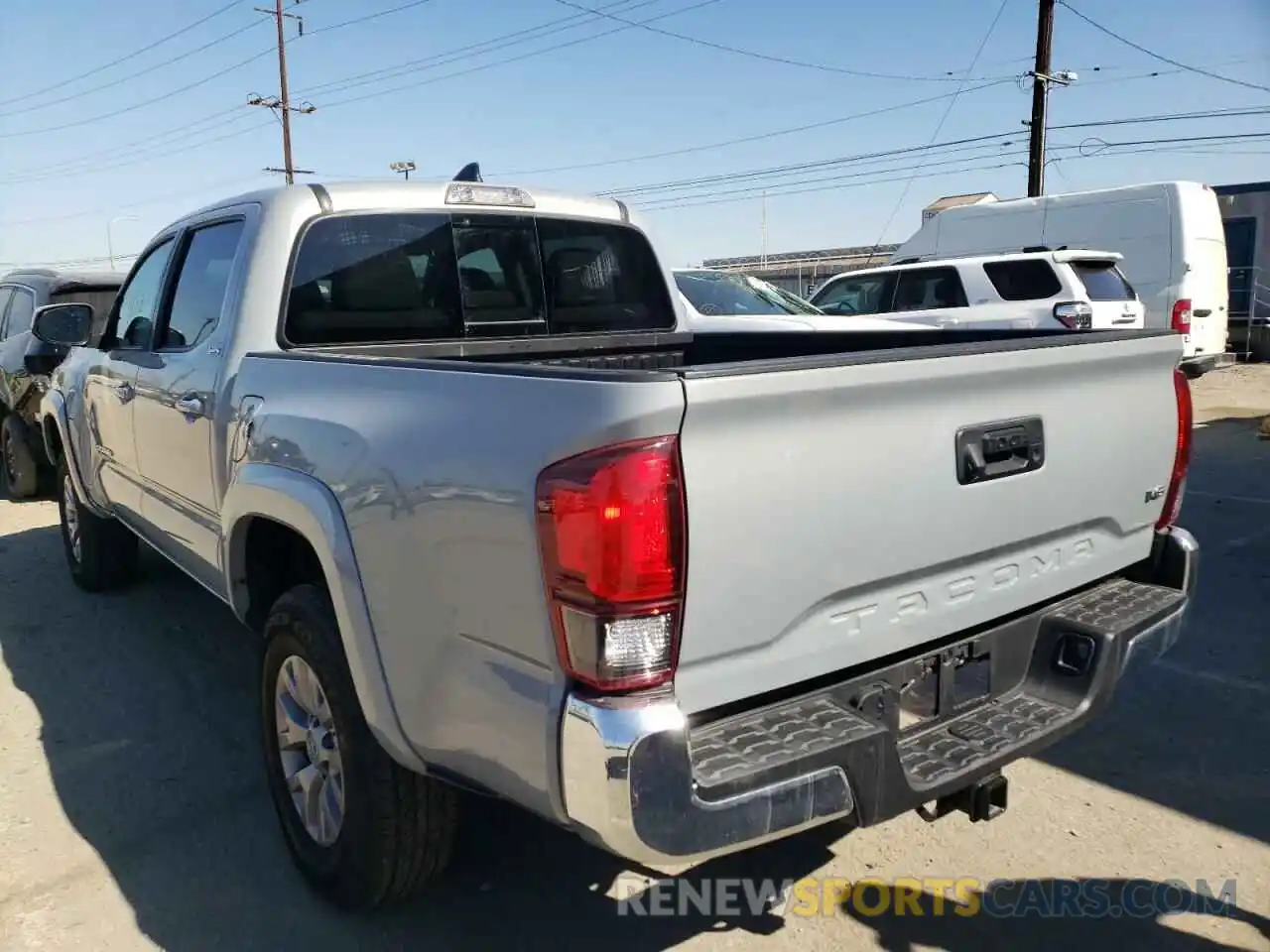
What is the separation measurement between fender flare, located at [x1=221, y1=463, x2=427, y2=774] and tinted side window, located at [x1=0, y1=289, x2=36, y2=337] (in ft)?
24.3

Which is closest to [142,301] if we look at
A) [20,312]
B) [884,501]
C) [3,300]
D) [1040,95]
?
[884,501]

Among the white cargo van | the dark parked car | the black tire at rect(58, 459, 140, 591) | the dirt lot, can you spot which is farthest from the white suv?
the black tire at rect(58, 459, 140, 591)

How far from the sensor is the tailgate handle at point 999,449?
93.8 inches

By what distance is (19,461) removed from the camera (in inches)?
346

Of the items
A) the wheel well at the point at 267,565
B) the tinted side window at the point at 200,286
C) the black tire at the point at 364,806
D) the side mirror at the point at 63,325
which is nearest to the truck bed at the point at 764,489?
the black tire at the point at 364,806

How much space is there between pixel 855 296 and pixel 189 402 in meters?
11.1

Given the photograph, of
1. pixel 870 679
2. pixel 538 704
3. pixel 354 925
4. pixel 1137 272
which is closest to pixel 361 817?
pixel 354 925

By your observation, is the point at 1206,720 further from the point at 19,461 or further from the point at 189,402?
the point at 19,461

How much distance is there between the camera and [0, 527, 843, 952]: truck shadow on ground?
2.82 m

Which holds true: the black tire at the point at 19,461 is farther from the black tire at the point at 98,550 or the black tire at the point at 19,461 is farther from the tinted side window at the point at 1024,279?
the tinted side window at the point at 1024,279

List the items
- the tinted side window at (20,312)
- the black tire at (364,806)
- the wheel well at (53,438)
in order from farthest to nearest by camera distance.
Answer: the tinted side window at (20,312) → the wheel well at (53,438) → the black tire at (364,806)

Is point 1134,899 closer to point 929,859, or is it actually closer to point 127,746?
point 929,859

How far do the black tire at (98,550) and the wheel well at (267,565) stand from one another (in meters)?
2.85

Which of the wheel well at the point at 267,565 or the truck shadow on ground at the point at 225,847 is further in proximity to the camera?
the wheel well at the point at 267,565
